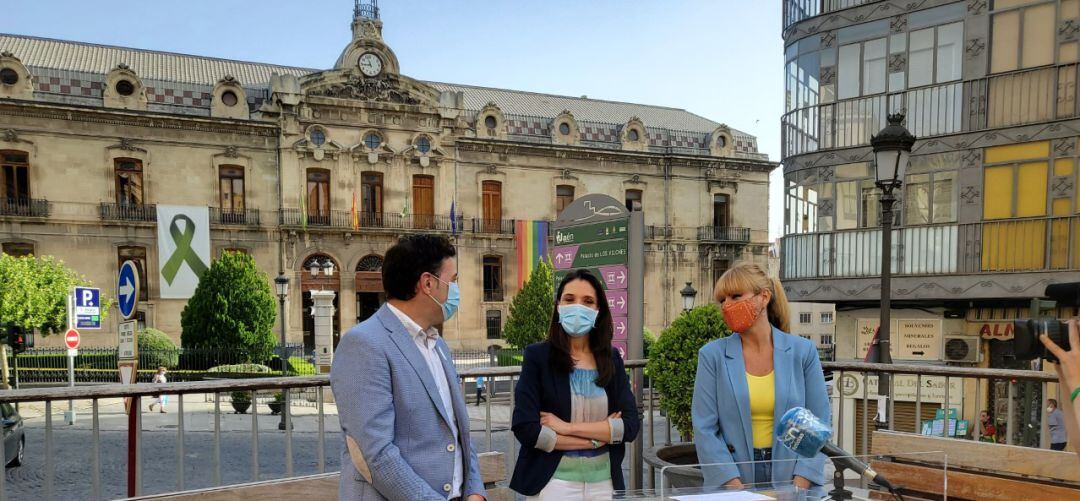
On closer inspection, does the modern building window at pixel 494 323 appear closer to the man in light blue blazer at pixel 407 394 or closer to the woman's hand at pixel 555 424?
the woman's hand at pixel 555 424

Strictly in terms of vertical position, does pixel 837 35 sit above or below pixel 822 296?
above

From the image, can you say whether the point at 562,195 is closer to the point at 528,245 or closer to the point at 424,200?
the point at 528,245

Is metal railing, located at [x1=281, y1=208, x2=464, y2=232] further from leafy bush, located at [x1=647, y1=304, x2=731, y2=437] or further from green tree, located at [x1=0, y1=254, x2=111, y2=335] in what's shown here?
leafy bush, located at [x1=647, y1=304, x2=731, y2=437]

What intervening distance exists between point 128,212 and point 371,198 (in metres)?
10.3

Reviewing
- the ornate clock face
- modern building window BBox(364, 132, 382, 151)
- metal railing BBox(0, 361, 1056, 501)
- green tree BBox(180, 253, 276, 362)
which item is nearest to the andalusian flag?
modern building window BBox(364, 132, 382, 151)

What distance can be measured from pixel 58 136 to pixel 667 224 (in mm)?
28778

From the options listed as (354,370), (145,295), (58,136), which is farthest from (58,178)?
(354,370)

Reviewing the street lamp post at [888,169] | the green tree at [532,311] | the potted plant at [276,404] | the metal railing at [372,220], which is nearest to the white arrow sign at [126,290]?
the street lamp post at [888,169]

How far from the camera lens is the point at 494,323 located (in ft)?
113

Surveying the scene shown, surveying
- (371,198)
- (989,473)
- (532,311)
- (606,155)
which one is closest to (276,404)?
(532,311)

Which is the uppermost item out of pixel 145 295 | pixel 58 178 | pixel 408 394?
pixel 58 178

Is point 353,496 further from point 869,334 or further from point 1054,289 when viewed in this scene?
point 869,334

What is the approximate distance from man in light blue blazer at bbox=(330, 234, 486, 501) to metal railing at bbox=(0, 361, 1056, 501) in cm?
63

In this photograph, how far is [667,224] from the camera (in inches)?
1469
